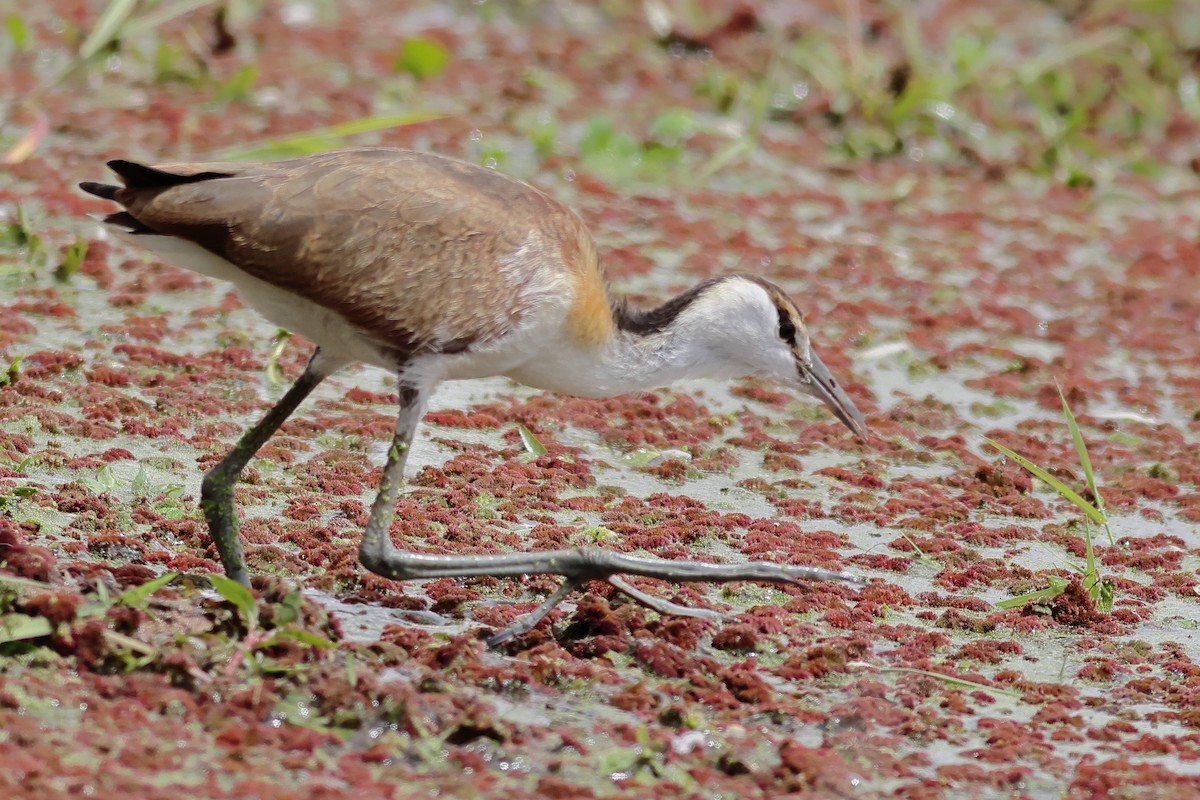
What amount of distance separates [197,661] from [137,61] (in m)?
6.65

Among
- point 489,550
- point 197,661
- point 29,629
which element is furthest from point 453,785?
point 489,550

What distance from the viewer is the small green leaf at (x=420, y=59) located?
10.5 m

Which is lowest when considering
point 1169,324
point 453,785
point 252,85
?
point 453,785

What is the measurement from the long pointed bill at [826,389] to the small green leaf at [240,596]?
222 cm

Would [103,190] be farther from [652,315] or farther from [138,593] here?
[652,315]

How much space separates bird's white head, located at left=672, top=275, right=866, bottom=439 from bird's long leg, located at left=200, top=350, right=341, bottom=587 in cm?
119

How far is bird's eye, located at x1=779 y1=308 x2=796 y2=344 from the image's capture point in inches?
222

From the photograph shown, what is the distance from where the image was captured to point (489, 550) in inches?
217

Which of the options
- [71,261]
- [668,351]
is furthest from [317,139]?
[668,351]

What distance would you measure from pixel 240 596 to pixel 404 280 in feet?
3.44

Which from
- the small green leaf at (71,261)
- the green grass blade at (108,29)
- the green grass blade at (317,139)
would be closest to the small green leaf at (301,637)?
the green grass blade at (317,139)

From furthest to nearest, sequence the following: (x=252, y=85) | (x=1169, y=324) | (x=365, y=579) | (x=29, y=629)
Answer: (x=252, y=85) < (x=1169, y=324) < (x=365, y=579) < (x=29, y=629)

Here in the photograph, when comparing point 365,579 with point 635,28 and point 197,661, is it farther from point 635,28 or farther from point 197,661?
point 635,28

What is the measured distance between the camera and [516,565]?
198 inches
